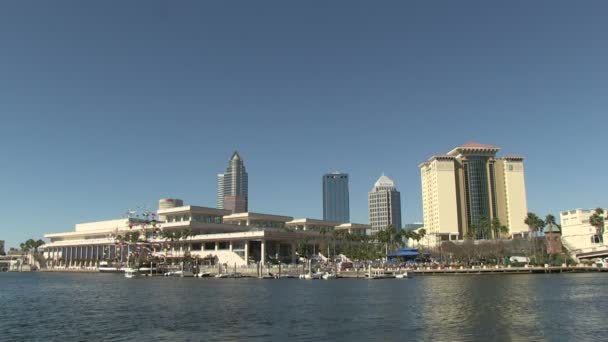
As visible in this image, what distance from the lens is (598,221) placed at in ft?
529

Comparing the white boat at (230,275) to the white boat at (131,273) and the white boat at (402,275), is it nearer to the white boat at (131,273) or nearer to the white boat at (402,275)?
the white boat at (131,273)

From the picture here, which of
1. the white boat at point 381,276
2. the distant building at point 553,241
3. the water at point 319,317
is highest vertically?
the distant building at point 553,241

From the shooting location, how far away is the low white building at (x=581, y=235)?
163500 mm

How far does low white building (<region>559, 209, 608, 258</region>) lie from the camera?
164 meters

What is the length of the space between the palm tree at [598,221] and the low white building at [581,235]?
85 cm

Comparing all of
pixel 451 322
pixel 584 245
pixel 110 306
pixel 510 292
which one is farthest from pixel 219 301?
pixel 584 245

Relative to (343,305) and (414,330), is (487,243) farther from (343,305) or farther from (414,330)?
(414,330)

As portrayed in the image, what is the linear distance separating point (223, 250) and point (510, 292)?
12116cm

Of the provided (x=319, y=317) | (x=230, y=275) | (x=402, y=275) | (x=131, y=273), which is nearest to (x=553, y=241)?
(x=402, y=275)

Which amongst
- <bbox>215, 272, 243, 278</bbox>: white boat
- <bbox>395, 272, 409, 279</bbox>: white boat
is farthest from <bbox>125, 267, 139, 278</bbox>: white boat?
<bbox>395, 272, 409, 279</bbox>: white boat

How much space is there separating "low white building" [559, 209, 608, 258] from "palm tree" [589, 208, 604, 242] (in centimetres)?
85

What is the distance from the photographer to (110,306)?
66.6 m

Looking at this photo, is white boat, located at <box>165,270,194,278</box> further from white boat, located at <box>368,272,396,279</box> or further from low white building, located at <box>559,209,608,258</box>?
low white building, located at <box>559,209,608,258</box>

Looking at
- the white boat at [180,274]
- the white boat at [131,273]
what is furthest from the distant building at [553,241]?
the white boat at [131,273]
